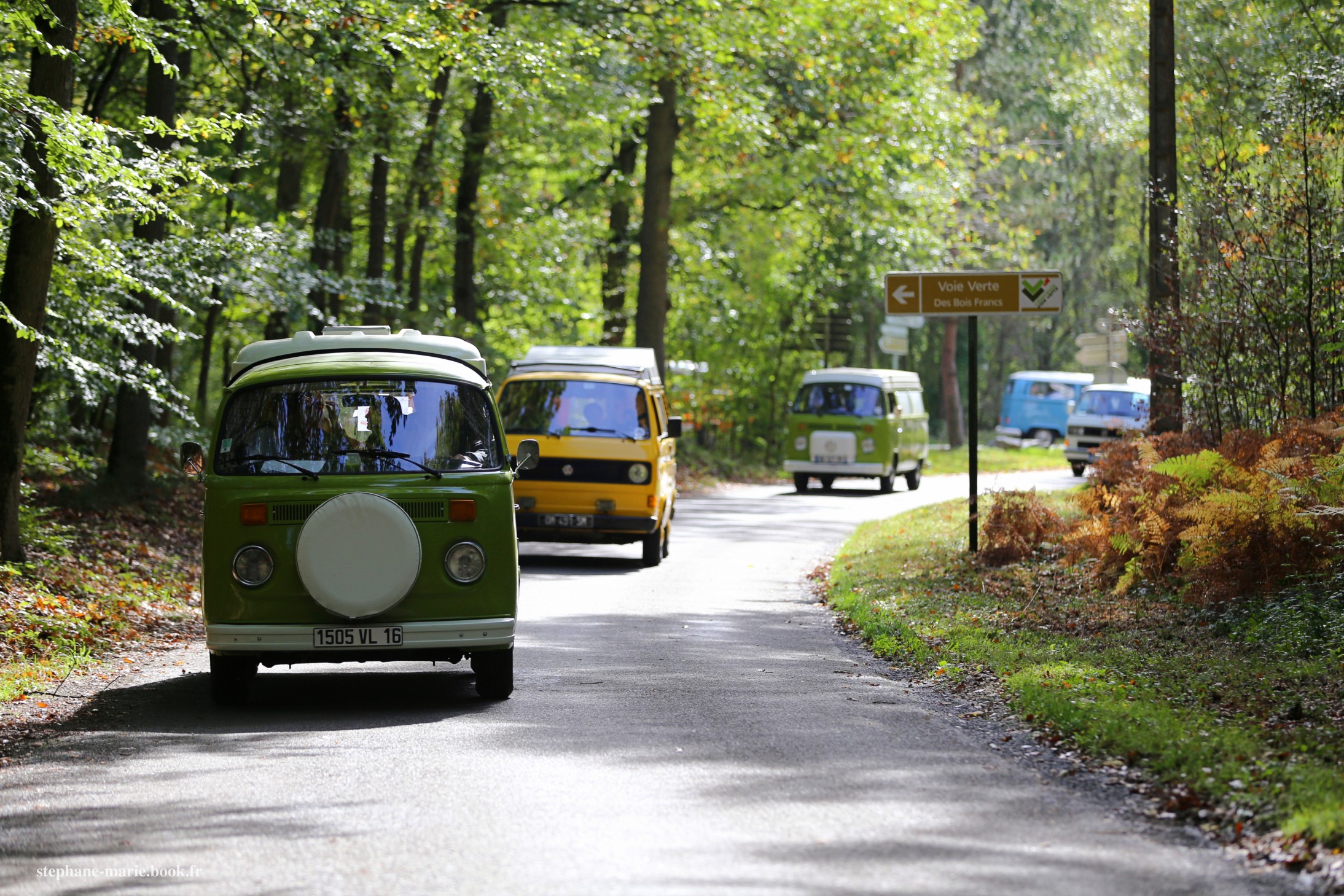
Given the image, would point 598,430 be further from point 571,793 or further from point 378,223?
point 571,793

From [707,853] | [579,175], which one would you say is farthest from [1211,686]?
[579,175]

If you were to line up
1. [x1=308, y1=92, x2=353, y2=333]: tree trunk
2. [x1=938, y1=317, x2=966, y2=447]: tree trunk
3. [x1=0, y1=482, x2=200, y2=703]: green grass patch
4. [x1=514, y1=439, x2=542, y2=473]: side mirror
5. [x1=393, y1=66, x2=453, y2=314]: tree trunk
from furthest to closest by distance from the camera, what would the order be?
[x1=938, y1=317, x2=966, y2=447]: tree trunk → [x1=393, y1=66, x2=453, y2=314]: tree trunk → [x1=308, y1=92, x2=353, y2=333]: tree trunk → [x1=0, y1=482, x2=200, y2=703]: green grass patch → [x1=514, y1=439, x2=542, y2=473]: side mirror

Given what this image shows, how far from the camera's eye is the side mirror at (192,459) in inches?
373

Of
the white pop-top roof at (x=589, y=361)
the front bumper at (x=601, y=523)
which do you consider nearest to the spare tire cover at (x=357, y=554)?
the front bumper at (x=601, y=523)

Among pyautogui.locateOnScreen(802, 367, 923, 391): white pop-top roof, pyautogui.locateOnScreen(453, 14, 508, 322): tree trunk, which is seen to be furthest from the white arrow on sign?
pyautogui.locateOnScreen(802, 367, 923, 391): white pop-top roof

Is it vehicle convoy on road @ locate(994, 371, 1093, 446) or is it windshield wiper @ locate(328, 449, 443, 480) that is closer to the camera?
windshield wiper @ locate(328, 449, 443, 480)

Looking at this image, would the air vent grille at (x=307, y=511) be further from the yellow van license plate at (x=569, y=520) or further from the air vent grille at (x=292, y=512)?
the yellow van license plate at (x=569, y=520)

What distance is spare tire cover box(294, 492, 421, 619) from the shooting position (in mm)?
8727

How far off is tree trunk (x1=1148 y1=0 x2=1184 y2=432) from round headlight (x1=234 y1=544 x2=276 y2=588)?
35.3 ft

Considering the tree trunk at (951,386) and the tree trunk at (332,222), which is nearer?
the tree trunk at (332,222)

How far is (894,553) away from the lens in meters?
17.6

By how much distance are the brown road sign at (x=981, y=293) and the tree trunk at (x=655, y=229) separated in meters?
14.6

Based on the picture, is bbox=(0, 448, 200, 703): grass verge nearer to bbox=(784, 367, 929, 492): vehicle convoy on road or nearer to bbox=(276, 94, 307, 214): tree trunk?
bbox=(276, 94, 307, 214): tree trunk

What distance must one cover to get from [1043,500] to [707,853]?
15275mm
